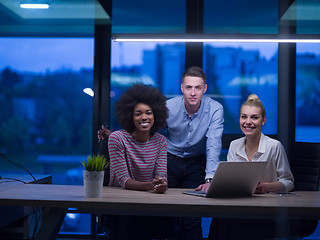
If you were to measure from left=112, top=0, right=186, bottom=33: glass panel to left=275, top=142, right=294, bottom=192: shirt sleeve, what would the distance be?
6.48 feet

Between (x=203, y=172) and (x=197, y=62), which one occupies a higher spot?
(x=197, y=62)

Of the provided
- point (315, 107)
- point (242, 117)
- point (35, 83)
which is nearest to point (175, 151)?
point (242, 117)

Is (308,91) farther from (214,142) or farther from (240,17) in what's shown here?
(214,142)

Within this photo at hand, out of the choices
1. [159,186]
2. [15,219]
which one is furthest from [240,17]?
[15,219]

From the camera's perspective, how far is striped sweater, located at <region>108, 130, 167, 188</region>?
6.63 feet

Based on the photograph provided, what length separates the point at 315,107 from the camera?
3.59 metres

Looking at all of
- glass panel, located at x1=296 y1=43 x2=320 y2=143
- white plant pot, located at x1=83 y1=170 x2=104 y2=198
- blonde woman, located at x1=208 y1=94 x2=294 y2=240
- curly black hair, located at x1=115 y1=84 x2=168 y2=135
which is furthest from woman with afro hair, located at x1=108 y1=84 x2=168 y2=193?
glass panel, located at x1=296 y1=43 x2=320 y2=143

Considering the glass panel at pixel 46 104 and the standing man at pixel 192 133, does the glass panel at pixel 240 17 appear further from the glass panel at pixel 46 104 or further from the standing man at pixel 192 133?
the glass panel at pixel 46 104

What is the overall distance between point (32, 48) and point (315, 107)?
2.96 metres

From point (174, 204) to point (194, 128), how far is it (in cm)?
132

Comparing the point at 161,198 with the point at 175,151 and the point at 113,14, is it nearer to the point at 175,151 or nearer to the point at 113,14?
the point at 175,151

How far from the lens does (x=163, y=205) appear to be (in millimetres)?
1521

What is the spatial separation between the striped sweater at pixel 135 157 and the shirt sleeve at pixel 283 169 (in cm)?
65

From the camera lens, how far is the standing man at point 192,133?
8.71 ft
